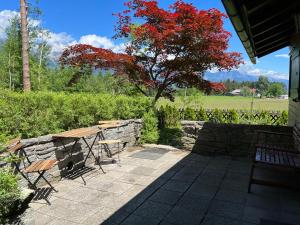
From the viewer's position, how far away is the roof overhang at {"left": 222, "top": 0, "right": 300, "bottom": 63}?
3.31 metres

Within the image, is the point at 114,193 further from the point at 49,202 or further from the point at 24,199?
the point at 24,199

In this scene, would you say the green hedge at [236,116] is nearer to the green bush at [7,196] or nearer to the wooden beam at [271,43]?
the wooden beam at [271,43]

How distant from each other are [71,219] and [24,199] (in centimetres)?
61

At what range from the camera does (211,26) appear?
26.7 ft

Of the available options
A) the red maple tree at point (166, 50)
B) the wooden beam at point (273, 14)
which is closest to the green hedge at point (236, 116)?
the red maple tree at point (166, 50)

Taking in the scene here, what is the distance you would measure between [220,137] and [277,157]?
274 cm

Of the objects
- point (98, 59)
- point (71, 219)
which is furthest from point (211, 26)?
point (71, 219)

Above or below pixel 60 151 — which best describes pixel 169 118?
above

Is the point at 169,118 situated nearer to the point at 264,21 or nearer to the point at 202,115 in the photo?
the point at 202,115

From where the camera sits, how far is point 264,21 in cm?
478

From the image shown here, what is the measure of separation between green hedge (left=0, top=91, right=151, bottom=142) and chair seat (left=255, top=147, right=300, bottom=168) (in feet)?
11.5

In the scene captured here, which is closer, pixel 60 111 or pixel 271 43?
pixel 60 111

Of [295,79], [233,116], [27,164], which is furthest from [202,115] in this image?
[27,164]

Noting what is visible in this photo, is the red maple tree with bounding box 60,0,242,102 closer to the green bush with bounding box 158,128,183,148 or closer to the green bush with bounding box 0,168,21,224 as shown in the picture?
the green bush with bounding box 158,128,183,148
